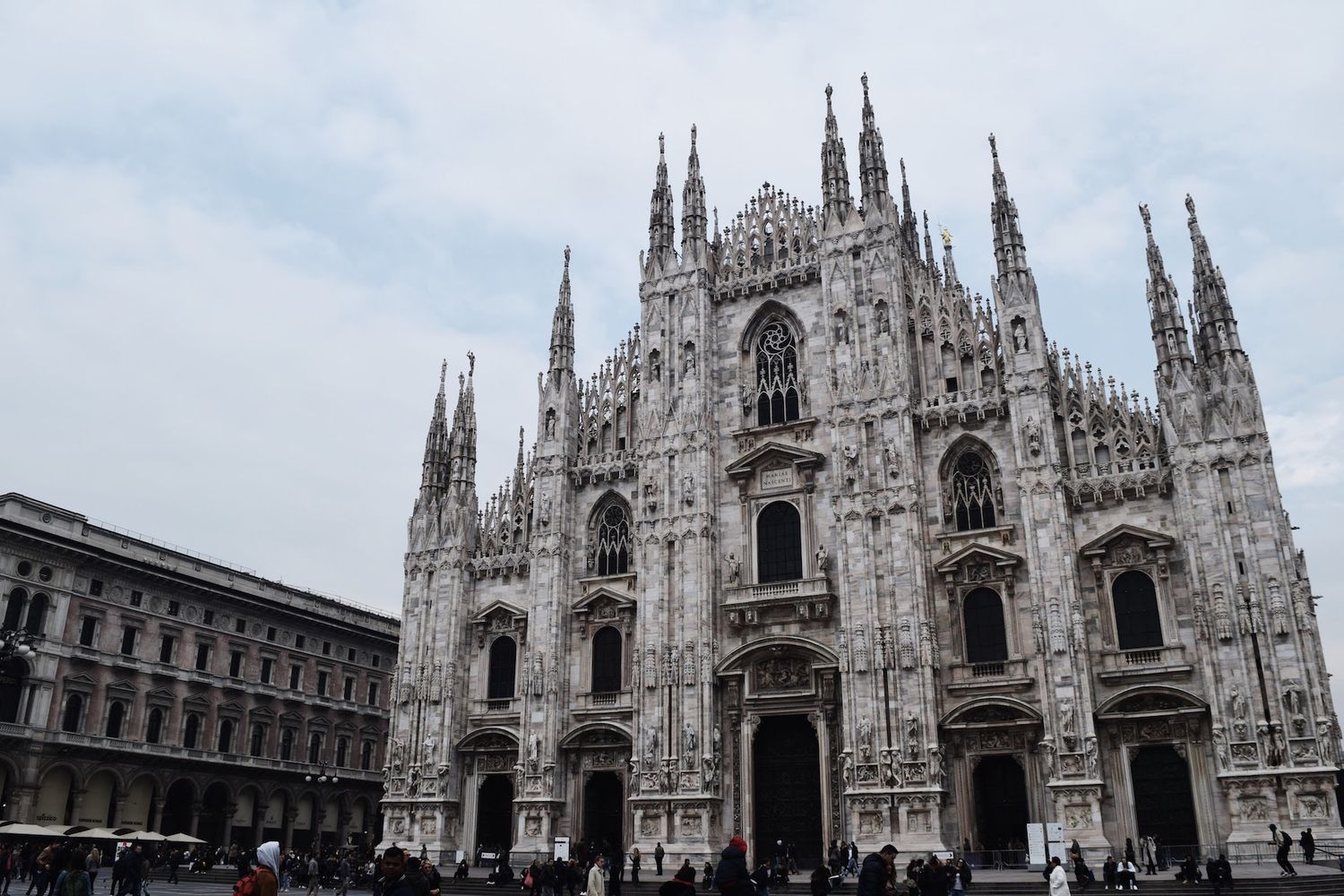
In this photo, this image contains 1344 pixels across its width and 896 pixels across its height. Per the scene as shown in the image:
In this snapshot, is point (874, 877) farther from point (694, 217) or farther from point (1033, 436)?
point (694, 217)

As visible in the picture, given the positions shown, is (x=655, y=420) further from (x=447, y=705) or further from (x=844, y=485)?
(x=447, y=705)

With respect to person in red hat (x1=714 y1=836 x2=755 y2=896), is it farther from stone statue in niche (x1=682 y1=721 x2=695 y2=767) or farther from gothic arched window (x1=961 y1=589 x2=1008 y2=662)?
stone statue in niche (x1=682 y1=721 x2=695 y2=767)

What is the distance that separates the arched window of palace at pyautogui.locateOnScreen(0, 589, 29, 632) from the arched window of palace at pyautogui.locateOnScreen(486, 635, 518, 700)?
20.4 m

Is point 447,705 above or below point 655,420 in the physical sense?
below

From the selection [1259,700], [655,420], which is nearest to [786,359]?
[655,420]

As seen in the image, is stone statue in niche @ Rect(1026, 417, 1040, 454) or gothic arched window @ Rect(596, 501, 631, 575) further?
gothic arched window @ Rect(596, 501, 631, 575)

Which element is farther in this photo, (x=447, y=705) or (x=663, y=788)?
(x=447, y=705)

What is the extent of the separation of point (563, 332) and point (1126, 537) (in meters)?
21.8

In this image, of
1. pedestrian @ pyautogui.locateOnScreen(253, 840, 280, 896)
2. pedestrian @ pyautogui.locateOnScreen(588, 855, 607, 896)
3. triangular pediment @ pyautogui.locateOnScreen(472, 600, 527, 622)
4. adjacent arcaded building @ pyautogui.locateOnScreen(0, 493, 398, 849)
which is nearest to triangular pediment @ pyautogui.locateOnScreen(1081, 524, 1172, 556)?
triangular pediment @ pyautogui.locateOnScreen(472, 600, 527, 622)

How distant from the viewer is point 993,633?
32.1m

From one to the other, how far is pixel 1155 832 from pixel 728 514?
15.9 m

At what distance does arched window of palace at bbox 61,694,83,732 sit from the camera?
45906mm

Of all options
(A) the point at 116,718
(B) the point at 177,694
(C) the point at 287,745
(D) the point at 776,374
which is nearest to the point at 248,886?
(D) the point at 776,374

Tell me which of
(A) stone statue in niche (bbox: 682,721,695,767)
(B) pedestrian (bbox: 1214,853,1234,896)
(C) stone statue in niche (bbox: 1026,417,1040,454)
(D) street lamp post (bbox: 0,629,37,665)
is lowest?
(B) pedestrian (bbox: 1214,853,1234,896)
